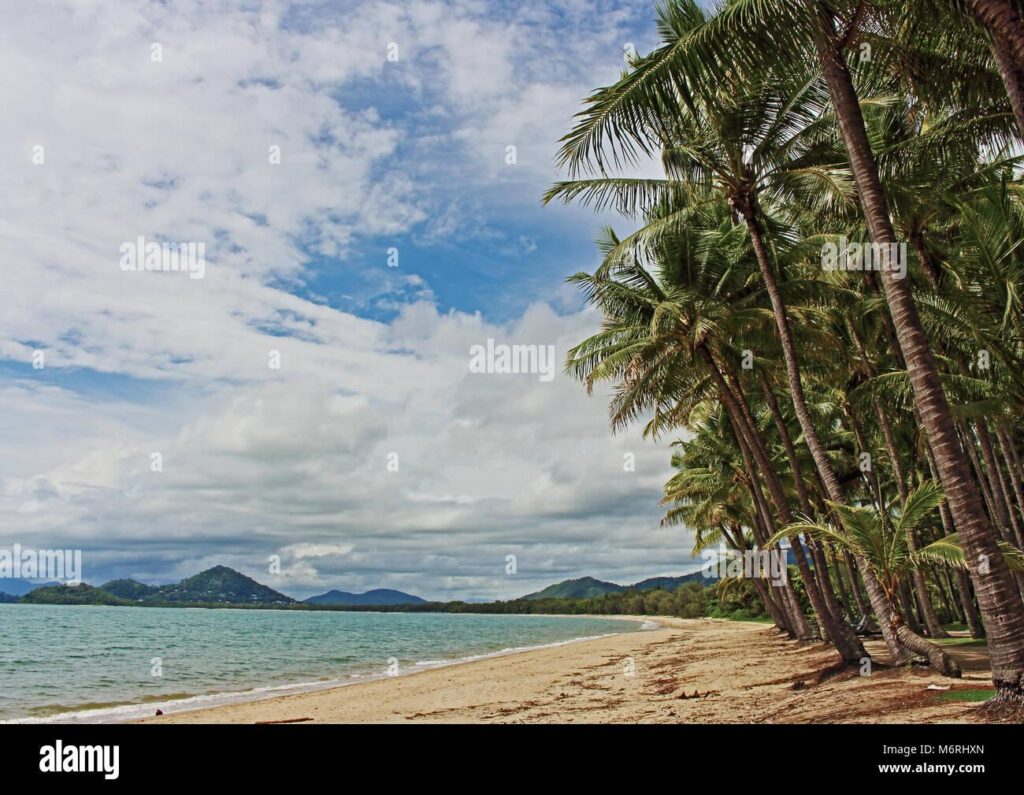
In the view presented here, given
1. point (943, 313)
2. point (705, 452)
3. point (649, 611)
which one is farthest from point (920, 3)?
point (649, 611)

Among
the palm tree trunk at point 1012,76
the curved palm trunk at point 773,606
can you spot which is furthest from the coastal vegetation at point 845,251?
the curved palm trunk at point 773,606

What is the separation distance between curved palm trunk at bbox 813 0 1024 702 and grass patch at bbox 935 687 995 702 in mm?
842

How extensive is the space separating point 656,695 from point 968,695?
278 inches

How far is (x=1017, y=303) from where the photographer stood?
1182cm

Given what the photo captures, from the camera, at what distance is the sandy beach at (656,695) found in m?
9.72

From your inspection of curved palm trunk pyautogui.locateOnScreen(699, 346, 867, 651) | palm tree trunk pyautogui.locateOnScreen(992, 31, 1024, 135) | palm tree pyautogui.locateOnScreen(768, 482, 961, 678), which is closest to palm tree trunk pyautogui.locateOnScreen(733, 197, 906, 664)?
palm tree pyautogui.locateOnScreen(768, 482, 961, 678)

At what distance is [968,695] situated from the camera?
8.59 metres

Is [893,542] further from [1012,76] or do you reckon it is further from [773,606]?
[773,606]

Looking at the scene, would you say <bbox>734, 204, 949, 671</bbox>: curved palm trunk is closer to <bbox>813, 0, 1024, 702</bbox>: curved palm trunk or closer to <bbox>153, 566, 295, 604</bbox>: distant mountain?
<bbox>813, 0, 1024, 702</bbox>: curved palm trunk

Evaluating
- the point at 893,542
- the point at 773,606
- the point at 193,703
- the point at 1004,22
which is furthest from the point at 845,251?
the point at 773,606

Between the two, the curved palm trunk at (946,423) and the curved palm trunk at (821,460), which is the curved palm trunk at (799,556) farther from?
the curved palm trunk at (946,423)

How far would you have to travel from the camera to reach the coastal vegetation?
27.9ft
